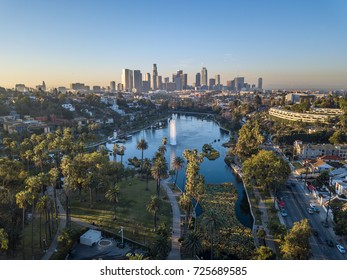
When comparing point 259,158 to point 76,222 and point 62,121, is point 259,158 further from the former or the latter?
point 62,121

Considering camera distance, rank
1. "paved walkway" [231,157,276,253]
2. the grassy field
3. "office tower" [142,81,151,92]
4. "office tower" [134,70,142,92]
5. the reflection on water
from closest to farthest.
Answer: "paved walkway" [231,157,276,253], the grassy field, the reflection on water, "office tower" [134,70,142,92], "office tower" [142,81,151,92]

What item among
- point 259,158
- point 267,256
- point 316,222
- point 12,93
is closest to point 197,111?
point 12,93

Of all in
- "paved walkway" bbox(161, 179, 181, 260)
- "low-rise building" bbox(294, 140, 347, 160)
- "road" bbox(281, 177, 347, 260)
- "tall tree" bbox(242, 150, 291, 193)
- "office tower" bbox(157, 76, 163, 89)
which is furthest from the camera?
"office tower" bbox(157, 76, 163, 89)

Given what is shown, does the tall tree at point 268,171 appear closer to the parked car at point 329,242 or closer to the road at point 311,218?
the road at point 311,218

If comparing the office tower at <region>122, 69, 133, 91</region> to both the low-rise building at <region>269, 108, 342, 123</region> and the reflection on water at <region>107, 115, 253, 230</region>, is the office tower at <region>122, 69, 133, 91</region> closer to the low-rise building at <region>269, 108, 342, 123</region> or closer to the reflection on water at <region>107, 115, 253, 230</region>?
the reflection on water at <region>107, 115, 253, 230</region>

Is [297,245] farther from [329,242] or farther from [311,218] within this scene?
[311,218]

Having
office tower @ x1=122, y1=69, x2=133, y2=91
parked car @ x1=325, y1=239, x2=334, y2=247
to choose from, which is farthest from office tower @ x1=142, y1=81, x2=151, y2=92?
parked car @ x1=325, y1=239, x2=334, y2=247
